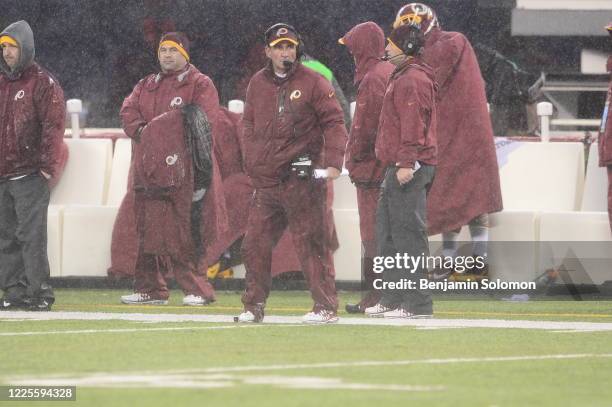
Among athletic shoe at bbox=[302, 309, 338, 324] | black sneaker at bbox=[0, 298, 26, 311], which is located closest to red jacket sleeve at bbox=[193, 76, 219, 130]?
black sneaker at bbox=[0, 298, 26, 311]

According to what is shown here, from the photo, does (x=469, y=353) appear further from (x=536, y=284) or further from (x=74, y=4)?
(x=74, y=4)

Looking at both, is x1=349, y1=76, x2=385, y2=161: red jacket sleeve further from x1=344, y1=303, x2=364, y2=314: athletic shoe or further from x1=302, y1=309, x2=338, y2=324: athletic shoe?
x1=302, y1=309, x2=338, y2=324: athletic shoe

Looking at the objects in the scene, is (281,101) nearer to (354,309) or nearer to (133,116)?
(354,309)

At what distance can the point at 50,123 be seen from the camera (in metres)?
12.0

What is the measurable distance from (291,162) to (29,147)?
7.64 feet

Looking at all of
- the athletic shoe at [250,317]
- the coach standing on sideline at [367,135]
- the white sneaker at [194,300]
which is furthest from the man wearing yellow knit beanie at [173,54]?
the athletic shoe at [250,317]

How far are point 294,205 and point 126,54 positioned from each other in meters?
8.49

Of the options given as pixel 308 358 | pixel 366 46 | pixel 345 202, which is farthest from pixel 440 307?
pixel 308 358

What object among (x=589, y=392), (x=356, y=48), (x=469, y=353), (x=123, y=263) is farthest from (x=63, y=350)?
(x=123, y=263)

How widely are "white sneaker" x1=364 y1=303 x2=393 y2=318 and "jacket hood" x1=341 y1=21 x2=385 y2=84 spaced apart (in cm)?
159

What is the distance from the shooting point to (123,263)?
49.0 ft

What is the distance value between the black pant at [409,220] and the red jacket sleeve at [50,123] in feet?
7.95

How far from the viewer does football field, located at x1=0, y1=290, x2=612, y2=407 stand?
22.6 ft

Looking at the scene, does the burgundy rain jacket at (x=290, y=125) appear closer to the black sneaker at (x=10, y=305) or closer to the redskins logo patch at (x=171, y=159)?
the redskins logo patch at (x=171, y=159)
